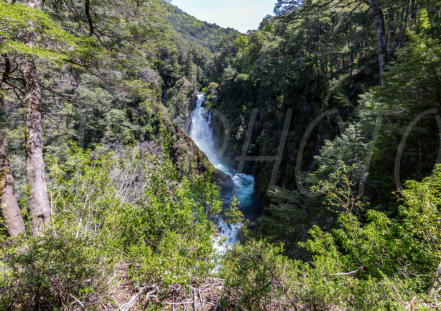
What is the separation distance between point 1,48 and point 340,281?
5210mm

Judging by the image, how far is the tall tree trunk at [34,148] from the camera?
3.25 meters

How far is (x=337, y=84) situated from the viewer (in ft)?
48.1

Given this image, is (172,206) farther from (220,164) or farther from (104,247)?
(220,164)

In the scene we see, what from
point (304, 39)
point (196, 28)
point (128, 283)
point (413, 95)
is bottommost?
point (128, 283)

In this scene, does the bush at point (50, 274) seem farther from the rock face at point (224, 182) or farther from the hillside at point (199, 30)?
the hillside at point (199, 30)

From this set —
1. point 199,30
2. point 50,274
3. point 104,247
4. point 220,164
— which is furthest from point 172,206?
point 199,30

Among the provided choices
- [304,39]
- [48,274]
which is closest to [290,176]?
[304,39]

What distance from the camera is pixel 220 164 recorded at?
31578mm

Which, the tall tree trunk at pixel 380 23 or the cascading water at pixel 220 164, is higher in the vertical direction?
the tall tree trunk at pixel 380 23

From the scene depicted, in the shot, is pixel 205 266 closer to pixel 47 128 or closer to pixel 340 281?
pixel 340 281

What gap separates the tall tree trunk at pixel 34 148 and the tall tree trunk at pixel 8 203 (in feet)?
0.58

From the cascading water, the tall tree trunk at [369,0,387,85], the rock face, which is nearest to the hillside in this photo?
the cascading water

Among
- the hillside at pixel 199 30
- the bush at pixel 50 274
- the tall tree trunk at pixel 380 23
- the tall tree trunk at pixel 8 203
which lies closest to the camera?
the bush at pixel 50 274

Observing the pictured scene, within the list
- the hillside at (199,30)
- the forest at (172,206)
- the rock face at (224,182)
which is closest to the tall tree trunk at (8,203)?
the forest at (172,206)
